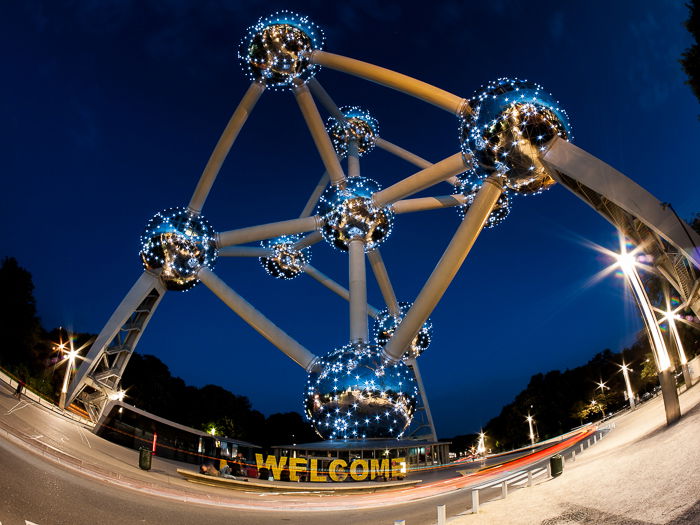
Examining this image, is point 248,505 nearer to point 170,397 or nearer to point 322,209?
point 322,209

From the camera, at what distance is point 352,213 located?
1314cm

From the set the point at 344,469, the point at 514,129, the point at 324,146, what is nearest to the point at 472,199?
the point at 324,146

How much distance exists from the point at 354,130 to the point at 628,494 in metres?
16.1

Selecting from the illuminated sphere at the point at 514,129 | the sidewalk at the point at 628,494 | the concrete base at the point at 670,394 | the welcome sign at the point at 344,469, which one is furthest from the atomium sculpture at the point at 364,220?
the welcome sign at the point at 344,469

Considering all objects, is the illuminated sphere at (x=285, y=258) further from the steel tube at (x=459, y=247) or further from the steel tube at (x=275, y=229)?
the steel tube at (x=459, y=247)

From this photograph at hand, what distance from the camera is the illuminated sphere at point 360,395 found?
11.0m

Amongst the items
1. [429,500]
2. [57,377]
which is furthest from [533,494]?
[57,377]

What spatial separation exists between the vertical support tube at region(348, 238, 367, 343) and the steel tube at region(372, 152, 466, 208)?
1.69m

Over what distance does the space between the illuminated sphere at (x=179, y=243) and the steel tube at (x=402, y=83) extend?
21.1ft

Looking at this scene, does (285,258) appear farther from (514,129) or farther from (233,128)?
(514,129)

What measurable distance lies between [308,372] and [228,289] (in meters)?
3.95

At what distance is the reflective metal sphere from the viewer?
13133mm

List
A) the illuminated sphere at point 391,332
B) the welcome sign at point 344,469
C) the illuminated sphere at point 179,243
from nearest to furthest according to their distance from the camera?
1. the illuminated sphere at point 179,243
2. the welcome sign at point 344,469
3. the illuminated sphere at point 391,332

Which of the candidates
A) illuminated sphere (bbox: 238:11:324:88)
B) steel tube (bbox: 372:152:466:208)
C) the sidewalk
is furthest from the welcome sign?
illuminated sphere (bbox: 238:11:324:88)
